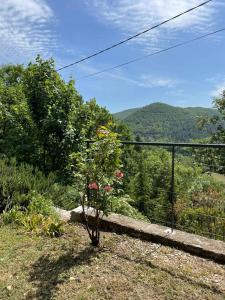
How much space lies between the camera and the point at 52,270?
3.09 metres

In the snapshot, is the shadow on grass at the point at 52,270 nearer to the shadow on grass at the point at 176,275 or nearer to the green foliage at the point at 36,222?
the shadow on grass at the point at 176,275

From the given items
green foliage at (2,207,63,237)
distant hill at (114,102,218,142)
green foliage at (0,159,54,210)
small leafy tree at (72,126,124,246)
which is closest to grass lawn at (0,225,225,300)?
green foliage at (2,207,63,237)

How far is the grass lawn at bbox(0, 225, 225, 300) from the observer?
8.80ft

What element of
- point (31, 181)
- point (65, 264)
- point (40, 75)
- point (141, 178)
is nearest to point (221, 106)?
point (141, 178)

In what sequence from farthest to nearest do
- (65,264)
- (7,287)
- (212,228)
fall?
(212,228)
(65,264)
(7,287)

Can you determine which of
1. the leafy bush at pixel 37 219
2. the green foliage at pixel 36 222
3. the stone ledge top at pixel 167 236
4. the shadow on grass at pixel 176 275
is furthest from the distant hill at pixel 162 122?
the shadow on grass at pixel 176 275

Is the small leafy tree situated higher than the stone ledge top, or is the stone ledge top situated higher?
the small leafy tree

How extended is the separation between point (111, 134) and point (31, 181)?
223 centimetres

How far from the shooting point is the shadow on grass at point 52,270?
2732 millimetres

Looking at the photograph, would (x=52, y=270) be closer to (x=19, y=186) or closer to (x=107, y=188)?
(x=107, y=188)

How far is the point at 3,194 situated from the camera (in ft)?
16.3

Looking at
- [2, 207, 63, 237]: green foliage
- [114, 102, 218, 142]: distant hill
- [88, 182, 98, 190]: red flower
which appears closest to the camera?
[88, 182, 98, 190]: red flower

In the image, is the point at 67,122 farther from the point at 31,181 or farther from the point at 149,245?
the point at 149,245

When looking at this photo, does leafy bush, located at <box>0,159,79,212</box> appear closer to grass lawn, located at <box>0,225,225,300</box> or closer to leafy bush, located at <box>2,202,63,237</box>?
leafy bush, located at <box>2,202,63,237</box>
